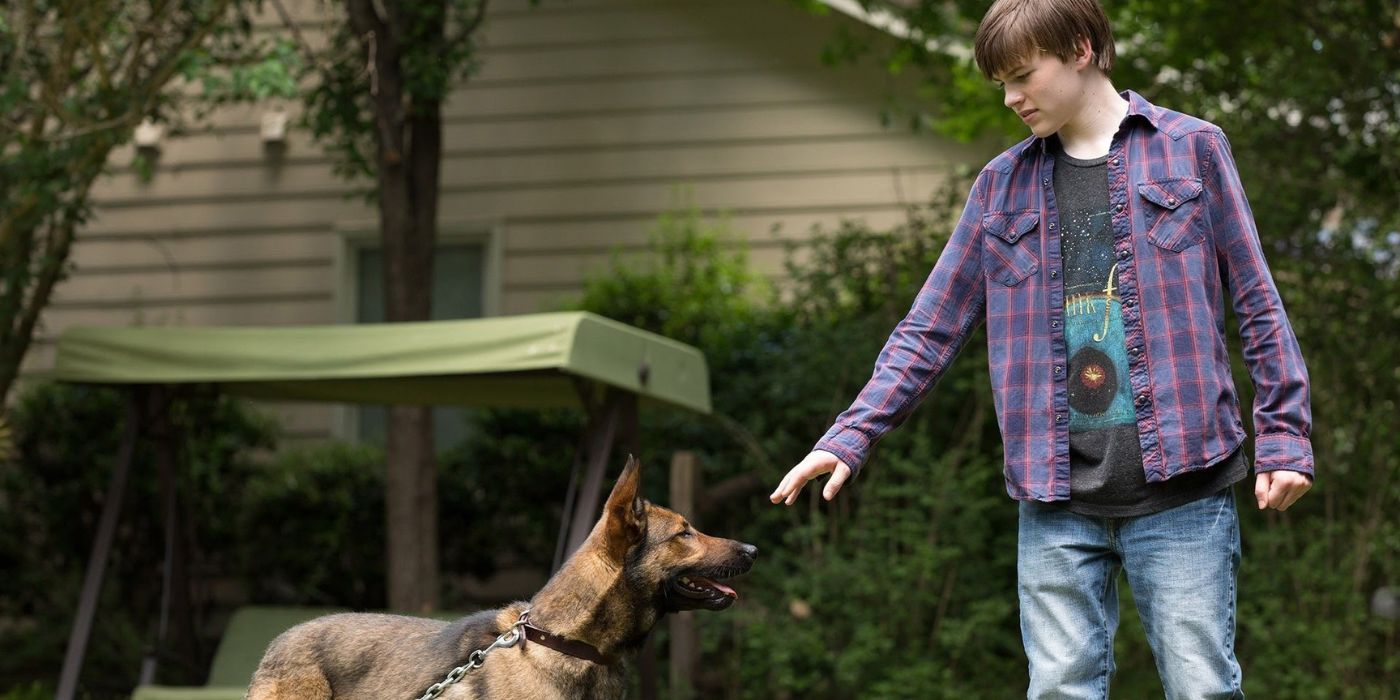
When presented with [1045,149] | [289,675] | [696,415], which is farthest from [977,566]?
[1045,149]

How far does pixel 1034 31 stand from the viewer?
11.1 ft

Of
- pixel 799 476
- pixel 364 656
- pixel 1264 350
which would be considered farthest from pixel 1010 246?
pixel 364 656

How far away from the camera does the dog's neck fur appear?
4.45 m

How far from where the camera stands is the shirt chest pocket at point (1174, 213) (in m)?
3.36

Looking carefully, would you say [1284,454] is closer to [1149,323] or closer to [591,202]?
[1149,323]

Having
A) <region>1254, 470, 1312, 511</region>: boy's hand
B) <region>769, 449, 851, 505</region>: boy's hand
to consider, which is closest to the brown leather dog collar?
<region>769, 449, 851, 505</region>: boy's hand

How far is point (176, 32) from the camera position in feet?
32.0

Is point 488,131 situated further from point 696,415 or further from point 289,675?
point 289,675

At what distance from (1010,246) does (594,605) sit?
1644 millimetres

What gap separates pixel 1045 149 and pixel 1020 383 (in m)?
0.56

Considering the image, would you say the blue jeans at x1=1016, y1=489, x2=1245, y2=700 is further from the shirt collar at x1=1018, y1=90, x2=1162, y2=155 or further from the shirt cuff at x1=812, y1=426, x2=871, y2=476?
the shirt collar at x1=1018, y1=90, x2=1162, y2=155

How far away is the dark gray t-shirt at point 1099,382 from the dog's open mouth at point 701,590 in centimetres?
142

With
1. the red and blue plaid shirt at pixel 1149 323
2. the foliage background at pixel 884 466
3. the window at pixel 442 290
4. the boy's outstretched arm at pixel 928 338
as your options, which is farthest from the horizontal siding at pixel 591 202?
the red and blue plaid shirt at pixel 1149 323

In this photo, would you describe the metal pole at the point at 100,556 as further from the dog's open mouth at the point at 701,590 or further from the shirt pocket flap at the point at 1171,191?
the shirt pocket flap at the point at 1171,191
